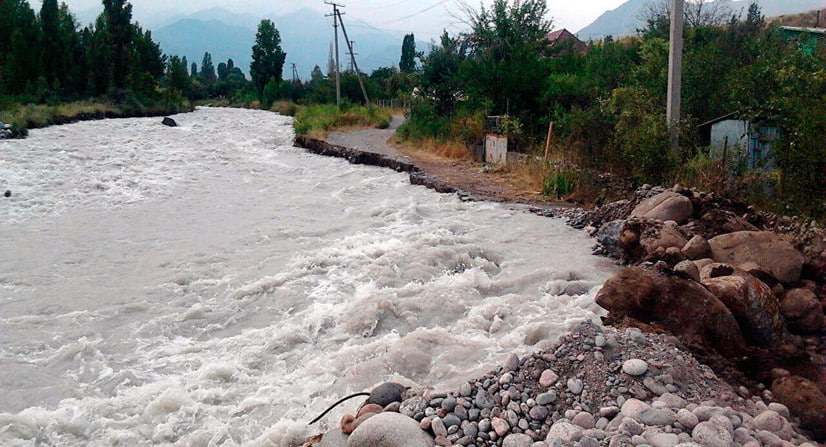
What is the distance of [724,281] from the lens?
206 inches

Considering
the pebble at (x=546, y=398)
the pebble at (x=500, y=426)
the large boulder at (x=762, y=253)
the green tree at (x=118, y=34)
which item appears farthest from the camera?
the green tree at (x=118, y=34)

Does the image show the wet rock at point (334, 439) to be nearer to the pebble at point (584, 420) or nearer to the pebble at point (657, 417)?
the pebble at point (584, 420)

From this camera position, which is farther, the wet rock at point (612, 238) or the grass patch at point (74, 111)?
the grass patch at point (74, 111)

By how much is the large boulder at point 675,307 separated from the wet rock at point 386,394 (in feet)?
6.24

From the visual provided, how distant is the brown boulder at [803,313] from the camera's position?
532 centimetres

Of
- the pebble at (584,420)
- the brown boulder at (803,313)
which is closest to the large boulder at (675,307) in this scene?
the brown boulder at (803,313)

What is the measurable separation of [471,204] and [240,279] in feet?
16.1

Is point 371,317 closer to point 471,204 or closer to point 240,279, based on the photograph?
point 240,279

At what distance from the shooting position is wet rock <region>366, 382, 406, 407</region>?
13.9 ft

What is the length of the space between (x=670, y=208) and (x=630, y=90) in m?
4.20

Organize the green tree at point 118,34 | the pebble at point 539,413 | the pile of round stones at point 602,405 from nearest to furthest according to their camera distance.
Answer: the pile of round stones at point 602,405 < the pebble at point 539,413 < the green tree at point 118,34

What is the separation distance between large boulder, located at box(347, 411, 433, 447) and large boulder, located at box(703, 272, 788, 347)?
2.82 meters

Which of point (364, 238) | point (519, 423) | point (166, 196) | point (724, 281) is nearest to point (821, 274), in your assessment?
point (724, 281)

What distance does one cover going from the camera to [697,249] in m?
6.51
